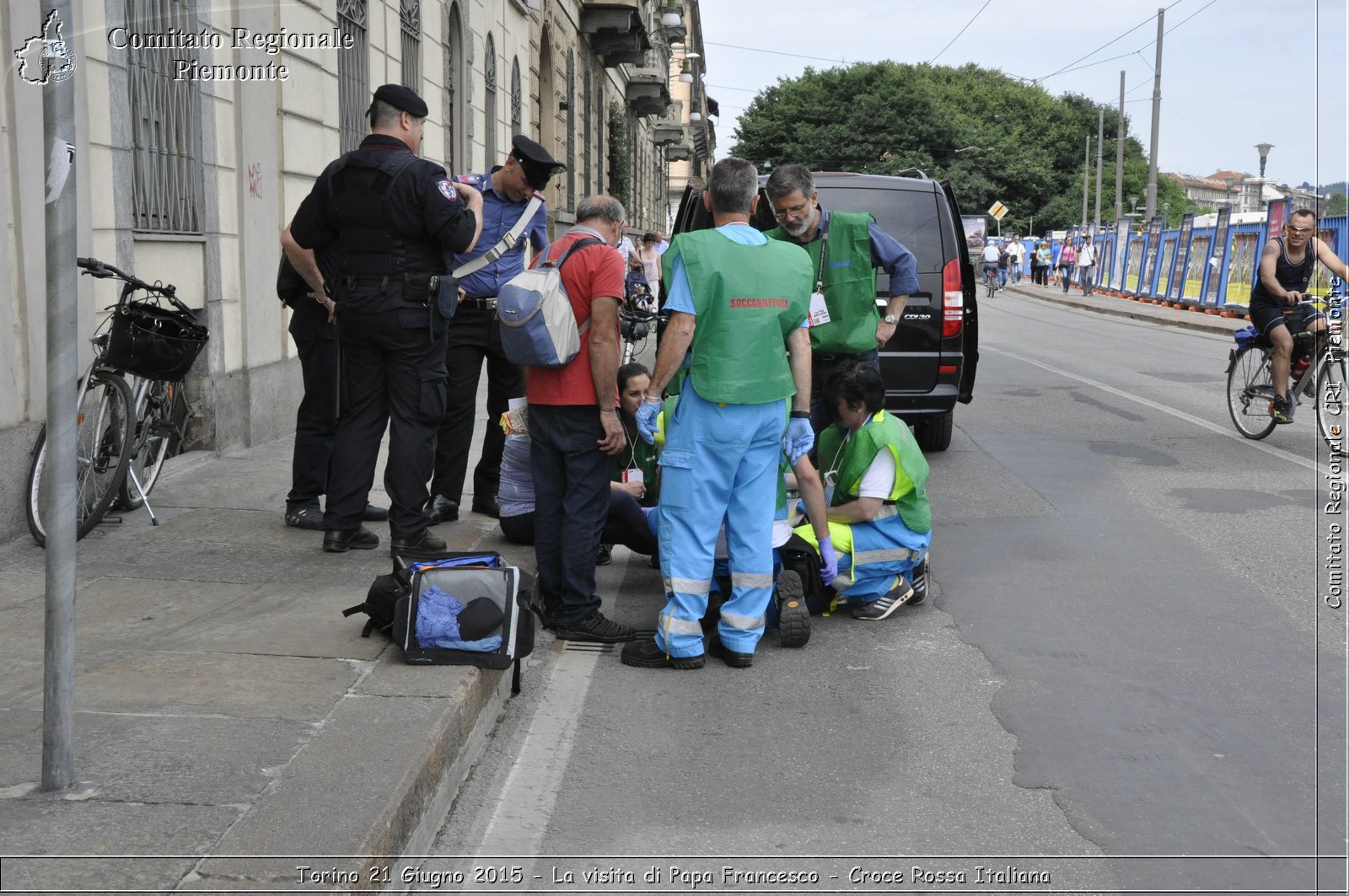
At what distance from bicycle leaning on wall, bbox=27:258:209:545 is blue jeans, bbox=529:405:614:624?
6.35 feet

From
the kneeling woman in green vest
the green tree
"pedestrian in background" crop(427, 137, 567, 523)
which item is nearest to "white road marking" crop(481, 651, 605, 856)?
the kneeling woman in green vest

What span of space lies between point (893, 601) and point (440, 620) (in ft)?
7.07

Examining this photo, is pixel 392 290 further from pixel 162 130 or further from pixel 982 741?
pixel 162 130

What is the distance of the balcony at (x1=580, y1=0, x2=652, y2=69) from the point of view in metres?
26.9

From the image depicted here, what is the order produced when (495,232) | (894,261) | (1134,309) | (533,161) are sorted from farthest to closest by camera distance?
(1134,309)
(894,261)
(495,232)
(533,161)

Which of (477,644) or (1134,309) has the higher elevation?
(1134,309)

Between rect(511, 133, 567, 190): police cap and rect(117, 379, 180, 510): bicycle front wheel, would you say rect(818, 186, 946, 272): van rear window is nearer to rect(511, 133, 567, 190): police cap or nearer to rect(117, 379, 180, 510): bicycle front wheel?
rect(511, 133, 567, 190): police cap

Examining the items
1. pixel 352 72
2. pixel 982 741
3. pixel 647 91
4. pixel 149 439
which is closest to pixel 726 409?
pixel 982 741

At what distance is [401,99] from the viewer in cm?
573

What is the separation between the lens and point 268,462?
852cm

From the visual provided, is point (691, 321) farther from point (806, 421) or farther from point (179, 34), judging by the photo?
point (179, 34)

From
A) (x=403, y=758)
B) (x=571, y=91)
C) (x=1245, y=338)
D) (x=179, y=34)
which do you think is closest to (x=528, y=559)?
(x=403, y=758)

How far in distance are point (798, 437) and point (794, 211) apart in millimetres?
1330

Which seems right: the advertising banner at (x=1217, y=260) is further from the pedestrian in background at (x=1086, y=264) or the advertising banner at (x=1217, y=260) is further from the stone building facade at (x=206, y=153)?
the stone building facade at (x=206, y=153)
